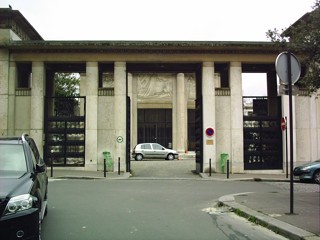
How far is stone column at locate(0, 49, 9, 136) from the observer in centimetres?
2305

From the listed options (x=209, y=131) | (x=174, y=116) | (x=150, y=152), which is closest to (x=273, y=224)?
(x=209, y=131)

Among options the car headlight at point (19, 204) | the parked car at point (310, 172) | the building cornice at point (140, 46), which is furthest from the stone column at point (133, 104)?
the car headlight at point (19, 204)

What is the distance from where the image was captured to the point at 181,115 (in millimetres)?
45031

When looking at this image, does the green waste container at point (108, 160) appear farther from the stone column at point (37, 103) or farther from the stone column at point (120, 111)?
the stone column at point (37, 103)

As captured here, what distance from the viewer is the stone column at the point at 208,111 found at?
2317 centimetres

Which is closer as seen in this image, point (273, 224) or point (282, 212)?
point (273, 224)

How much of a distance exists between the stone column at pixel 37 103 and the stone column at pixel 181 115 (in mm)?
23105

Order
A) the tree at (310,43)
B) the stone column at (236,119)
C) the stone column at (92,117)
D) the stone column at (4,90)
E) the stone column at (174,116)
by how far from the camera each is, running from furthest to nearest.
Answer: the stone column at (174,116)
the stone column at (236,119)
the stone column at (92,117)
the stone column at (4,90)
the tree at (310,43)

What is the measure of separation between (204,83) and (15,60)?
10676 mm

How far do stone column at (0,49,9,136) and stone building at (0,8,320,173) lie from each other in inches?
2.0

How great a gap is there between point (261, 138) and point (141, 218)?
16.1m

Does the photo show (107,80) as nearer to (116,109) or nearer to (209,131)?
(116,109)

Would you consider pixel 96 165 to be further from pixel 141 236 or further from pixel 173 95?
pixel 173 95

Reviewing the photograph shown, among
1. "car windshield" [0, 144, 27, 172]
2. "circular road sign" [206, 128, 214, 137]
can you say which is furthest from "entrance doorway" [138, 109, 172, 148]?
"car windshield" [0, 144, 27, 172]
